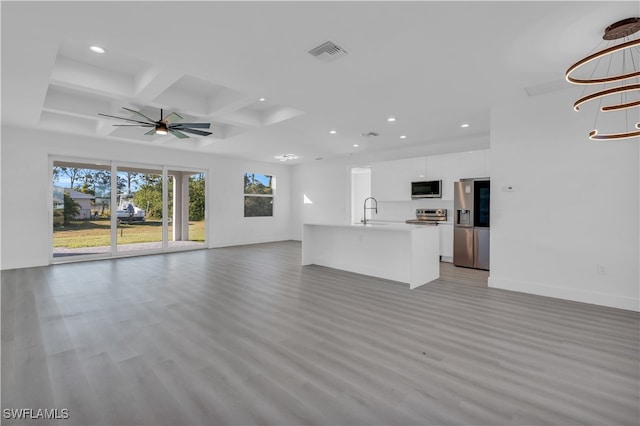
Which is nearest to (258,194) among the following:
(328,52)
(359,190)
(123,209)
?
(359,190)

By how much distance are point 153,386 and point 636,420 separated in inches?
116

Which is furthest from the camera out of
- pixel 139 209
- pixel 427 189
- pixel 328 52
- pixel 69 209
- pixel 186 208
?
pixel 186 208

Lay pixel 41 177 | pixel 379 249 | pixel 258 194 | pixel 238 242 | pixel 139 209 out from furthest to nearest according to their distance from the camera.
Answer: pixel 258 194
pixel 238 242
pixel 139 209
pixel 41 177
pixel 379 249

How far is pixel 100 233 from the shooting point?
701 cm

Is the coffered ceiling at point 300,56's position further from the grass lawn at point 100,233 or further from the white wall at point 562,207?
the grass lawn at point 100,233

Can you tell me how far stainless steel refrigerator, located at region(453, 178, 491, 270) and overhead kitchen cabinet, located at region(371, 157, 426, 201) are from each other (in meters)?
1.17

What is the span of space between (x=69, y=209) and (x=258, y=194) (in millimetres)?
5030

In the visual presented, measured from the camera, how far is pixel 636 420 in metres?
1.72

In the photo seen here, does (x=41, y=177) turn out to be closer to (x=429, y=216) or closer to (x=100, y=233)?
(x=100, y=233)

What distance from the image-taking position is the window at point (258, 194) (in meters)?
9.95

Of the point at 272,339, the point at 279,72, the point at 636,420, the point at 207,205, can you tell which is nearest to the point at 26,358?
the point at 272,339

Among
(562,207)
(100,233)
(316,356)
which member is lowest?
(316,356)

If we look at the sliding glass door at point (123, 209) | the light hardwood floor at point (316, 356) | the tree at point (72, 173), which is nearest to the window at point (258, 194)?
the sliding glass door at point (123, 209)

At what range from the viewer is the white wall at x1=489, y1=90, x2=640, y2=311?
3604 millimetres
